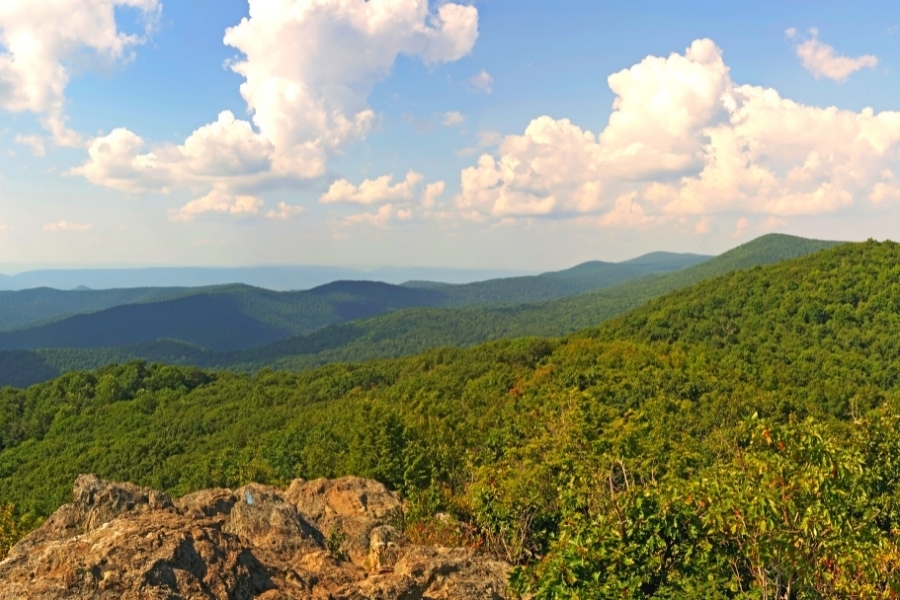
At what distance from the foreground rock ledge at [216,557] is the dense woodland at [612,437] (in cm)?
332

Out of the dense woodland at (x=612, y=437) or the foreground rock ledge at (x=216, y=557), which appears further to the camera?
the dense woodland at (x=612, y=437)

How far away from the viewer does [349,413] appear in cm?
9125

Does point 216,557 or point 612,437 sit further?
point 612,437

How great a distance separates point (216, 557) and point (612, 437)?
2315cm

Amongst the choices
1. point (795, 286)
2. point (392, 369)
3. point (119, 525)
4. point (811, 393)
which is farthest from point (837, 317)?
point (119, 525)

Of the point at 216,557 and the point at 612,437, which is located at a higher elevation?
the point at 216,557

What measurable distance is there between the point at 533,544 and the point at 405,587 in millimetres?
14149

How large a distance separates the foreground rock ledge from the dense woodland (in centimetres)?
332

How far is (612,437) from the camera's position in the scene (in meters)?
30.8

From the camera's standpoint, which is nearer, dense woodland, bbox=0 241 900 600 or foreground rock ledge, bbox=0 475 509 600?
foreground rock ledge, bbox=0 475 509 600

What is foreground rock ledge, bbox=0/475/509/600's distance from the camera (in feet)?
38.2

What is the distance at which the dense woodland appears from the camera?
13742 mm

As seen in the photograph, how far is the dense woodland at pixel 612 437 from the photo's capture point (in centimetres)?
1374

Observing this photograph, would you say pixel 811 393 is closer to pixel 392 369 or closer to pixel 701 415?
pixel 701 415
